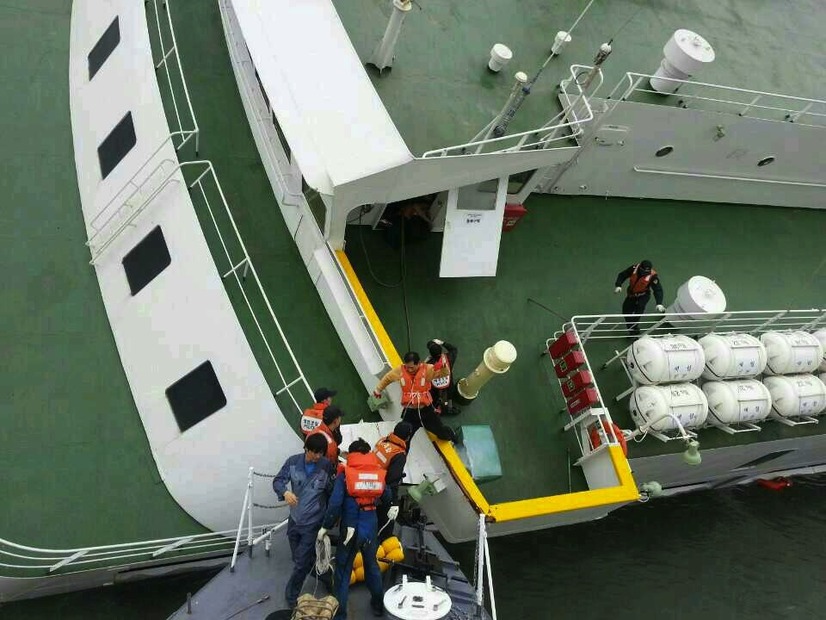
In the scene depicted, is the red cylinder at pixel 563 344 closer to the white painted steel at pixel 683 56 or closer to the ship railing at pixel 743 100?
the ship railing at pixel 743 100

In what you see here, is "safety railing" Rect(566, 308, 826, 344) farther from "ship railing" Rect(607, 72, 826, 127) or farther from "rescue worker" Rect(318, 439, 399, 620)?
"rescue worker" Rect(318, 439, 399, 620)

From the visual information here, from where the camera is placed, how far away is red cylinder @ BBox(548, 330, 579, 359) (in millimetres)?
6434

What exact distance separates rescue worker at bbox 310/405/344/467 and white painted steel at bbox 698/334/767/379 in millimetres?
4495

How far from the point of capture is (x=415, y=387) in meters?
5.36

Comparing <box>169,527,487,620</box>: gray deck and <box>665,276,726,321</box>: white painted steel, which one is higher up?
<box>665,276,726,321</box>: white painted steel

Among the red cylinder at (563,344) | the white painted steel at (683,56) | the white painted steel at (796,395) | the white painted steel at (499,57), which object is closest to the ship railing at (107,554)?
the red cylinder at (563,344)

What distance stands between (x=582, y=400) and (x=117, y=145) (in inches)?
249

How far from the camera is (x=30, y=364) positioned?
6281mm

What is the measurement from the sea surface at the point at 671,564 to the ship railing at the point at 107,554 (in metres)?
1.38

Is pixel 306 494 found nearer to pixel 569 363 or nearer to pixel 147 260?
pixel 569 363

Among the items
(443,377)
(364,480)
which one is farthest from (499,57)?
(364,480)

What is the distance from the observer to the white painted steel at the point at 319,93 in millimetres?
5297

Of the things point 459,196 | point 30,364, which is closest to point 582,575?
point 459,196

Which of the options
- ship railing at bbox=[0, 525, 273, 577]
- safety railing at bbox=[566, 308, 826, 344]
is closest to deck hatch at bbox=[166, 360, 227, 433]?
ship railing at bbox=[0, 525, 273, 577]
